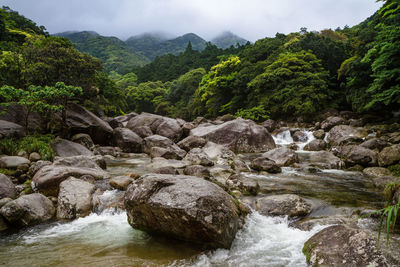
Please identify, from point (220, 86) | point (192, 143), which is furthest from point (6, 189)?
point (220, 86)

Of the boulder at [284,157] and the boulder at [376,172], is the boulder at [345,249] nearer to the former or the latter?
the boulder at [376,172]

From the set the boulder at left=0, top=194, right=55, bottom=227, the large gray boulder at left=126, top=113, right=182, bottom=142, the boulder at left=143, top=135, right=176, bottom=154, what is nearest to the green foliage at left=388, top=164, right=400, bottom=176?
the boulder at left=143, top=135, right=176, bottom=154

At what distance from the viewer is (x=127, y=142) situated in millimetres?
16844

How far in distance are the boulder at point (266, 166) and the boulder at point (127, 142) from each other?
29.8 feet

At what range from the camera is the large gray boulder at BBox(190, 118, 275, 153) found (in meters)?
16.2

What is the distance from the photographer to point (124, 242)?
4.80 meters

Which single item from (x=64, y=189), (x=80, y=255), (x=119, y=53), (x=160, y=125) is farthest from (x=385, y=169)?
(x=119, y=53)

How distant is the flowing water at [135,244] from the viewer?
4117mm

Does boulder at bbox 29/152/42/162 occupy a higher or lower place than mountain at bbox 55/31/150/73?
lower

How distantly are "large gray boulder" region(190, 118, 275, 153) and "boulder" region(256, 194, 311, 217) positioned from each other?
978 centimetres

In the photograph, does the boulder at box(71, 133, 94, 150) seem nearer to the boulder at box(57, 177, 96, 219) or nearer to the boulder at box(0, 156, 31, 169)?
the boulder at box(0, 156, 31, 169)

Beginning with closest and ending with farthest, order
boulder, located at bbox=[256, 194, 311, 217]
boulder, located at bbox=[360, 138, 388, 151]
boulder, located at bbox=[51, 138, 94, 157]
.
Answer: boulder, located at bbox=[256, 194, 311, 217] < boulder, located at bbox=[360, 138, 388, 151] < boulder, located at bbox=[51, 138, 94, 157]

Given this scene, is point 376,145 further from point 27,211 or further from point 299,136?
point 27,211

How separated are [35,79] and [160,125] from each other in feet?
29.7
